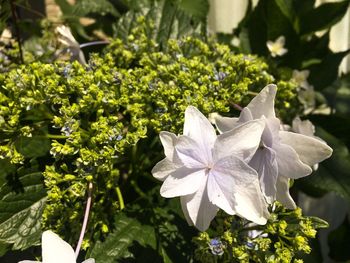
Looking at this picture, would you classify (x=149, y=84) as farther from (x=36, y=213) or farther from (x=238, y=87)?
(x=36, y=213)

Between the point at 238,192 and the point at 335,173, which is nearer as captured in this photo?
the point at 238,192

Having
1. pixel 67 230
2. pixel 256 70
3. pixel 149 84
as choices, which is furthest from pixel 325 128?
pixel 67 230

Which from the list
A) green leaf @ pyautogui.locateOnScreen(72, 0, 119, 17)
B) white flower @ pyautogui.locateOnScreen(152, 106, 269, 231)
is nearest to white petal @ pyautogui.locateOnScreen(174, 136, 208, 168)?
white flower @ pyautogui.locateOnScreen(152, 106, 269, 231)

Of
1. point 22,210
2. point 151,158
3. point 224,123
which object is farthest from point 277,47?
point 22,210

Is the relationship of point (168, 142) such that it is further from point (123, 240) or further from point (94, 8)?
point (94, 8)

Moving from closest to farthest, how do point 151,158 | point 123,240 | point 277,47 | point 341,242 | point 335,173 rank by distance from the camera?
point 123,240
point 151,158
point 335,173
point 277,47
point 341,242

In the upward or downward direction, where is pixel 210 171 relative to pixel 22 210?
upward

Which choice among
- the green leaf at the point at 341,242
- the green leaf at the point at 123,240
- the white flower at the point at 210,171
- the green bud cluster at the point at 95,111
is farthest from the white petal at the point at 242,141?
the green leaf at the point at 341,242
